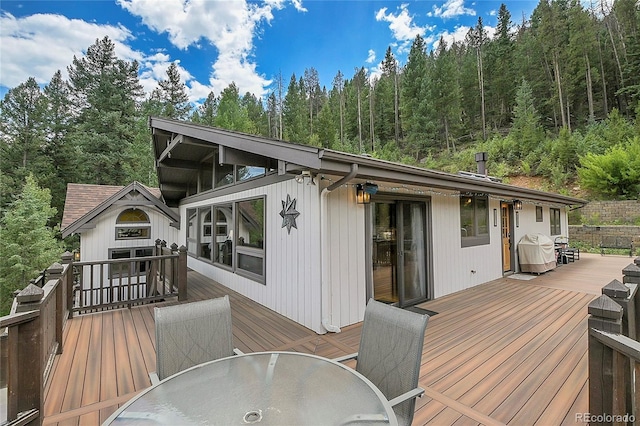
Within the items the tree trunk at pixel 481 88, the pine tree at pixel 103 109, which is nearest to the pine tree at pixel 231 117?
the pine tree at pixel 103 109

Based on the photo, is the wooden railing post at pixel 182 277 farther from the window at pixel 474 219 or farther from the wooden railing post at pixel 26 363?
the window at pixel 474 219

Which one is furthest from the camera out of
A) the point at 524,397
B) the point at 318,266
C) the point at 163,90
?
the point at 163,90

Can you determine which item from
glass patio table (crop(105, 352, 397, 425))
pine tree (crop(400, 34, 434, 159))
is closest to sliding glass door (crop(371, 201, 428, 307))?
glass patio table (crop(105, 352, 397, 425))

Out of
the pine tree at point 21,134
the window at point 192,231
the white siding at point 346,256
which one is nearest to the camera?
the white siding at point 346,256

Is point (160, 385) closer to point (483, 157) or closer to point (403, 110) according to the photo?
point (483, 157)

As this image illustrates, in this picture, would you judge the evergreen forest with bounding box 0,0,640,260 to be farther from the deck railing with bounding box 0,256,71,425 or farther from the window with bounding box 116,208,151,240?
the deck railing with bounding box 0,256,71,425

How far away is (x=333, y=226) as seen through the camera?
3840 mm

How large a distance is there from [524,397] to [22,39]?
A: 621 inches

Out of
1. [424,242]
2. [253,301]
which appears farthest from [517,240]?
[253,301]

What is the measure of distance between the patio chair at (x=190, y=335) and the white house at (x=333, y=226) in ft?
5.69

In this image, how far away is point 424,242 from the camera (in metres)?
A: 5.19

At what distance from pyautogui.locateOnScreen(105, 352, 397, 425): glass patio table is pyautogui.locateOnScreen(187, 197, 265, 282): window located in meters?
3.35

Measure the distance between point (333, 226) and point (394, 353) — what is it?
2.21 metres

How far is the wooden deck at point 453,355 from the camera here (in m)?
2.21
